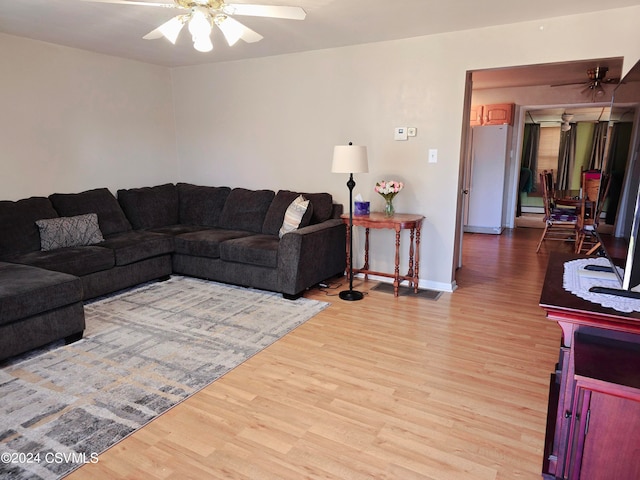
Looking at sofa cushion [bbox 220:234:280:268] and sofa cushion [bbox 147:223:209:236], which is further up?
sofa cushion [bbox 147:223:209:236]

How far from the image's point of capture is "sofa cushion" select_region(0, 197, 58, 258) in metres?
3.49

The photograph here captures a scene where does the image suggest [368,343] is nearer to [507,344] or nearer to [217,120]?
[507,344]

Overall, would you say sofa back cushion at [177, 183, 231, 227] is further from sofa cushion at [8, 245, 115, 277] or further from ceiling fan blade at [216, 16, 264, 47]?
ceiling fan blade at [216, 16, 264, 47]

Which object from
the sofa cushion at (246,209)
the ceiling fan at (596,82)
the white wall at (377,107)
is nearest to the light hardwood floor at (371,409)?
the white wall at (377,107)

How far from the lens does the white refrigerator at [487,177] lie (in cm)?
670

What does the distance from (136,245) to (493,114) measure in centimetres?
577

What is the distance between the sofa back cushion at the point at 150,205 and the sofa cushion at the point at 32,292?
168cm

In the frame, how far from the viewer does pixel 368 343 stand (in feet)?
9.40

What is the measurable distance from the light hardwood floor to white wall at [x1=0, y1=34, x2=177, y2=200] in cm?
304

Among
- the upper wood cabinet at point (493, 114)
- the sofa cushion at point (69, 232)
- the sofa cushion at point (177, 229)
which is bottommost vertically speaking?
the sofa cushion at point (177, 229)

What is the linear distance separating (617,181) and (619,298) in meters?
1.37

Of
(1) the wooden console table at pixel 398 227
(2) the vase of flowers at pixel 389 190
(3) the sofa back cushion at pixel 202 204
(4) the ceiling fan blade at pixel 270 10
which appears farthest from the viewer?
(3) the sofa back cushion at pixel 202 204

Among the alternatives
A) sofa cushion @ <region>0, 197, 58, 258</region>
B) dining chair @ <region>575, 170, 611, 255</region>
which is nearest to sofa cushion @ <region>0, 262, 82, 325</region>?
sofa cushion @ <region>0, 197, 58, 258</region>

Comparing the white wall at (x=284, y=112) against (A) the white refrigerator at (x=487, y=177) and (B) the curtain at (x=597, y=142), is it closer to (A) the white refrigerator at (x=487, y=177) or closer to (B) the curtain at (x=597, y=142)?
(A) the white refrigerator at (x=487, y=177)
